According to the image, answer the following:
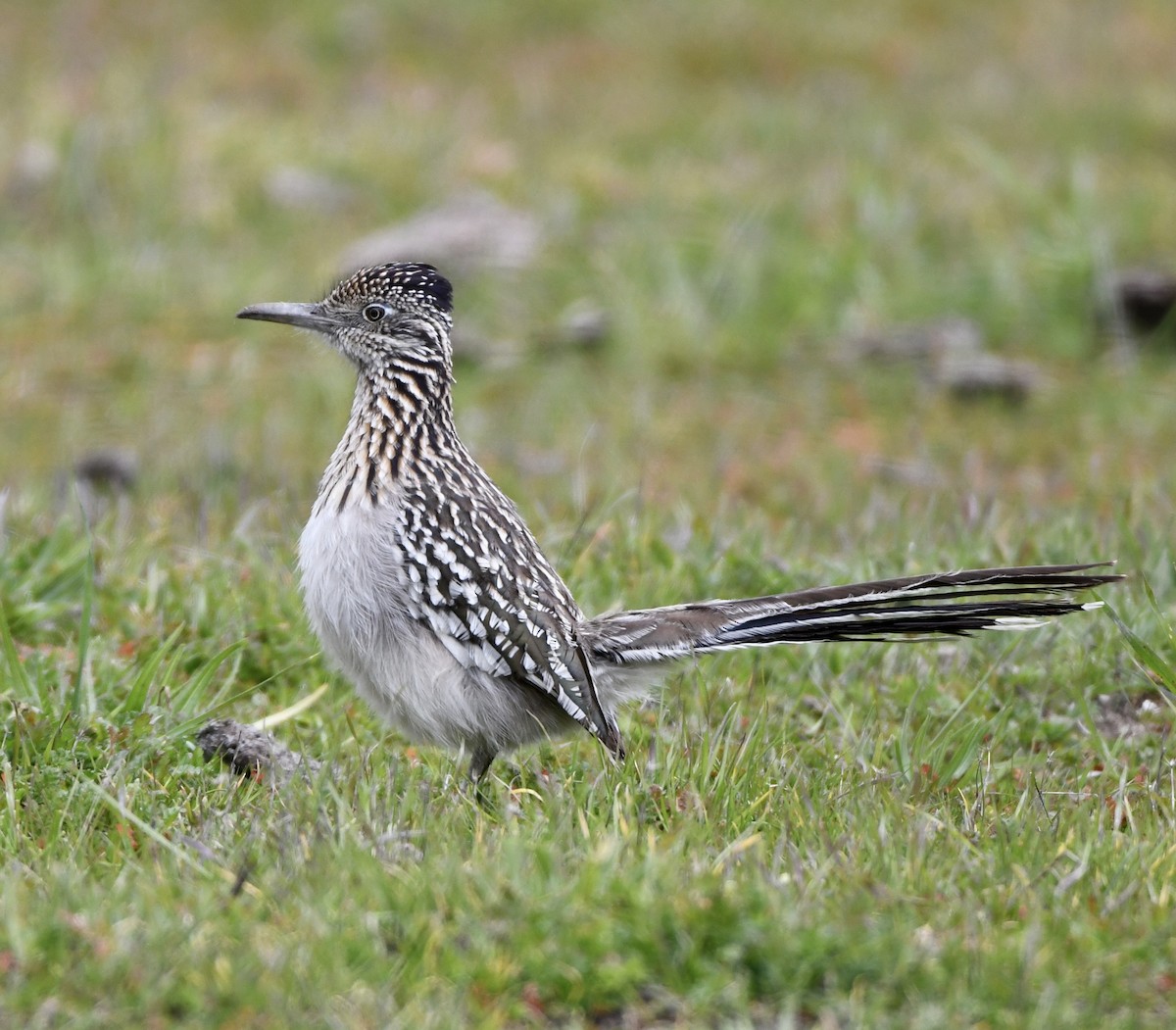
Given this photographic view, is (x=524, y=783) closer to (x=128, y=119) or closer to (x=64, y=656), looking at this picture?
(x=64, y=656)

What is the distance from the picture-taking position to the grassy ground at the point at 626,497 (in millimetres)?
4062

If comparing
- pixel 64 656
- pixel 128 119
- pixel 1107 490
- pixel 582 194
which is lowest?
pixel 1107 490

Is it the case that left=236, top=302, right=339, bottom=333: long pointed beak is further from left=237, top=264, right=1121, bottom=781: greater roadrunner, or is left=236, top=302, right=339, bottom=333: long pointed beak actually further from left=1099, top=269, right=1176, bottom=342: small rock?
left=1099, top=269, right=1176, bottom=342: small rock

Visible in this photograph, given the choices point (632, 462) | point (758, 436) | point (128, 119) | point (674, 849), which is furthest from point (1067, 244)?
point (674, 849)

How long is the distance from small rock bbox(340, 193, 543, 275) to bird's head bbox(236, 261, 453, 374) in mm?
6320

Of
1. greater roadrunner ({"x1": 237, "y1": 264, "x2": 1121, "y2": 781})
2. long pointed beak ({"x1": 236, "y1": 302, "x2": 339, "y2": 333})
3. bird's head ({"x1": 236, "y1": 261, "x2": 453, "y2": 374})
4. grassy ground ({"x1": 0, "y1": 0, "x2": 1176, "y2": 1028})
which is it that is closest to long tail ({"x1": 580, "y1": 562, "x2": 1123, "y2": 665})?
greater roadrunner ({"x1": 237, "y1": 264, "x2": 1121, "y2": 781})

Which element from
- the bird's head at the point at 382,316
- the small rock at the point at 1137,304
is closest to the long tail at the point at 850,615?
the bird's head at the point at 382,316

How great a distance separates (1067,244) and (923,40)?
8.89 meters

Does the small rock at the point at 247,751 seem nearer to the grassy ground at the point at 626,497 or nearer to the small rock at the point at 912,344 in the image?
the grassy ground at the point at 626,497

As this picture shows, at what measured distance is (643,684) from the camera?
6.08 metres

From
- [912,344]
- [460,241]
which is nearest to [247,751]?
[912,344]

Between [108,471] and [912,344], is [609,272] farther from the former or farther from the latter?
[108,471]

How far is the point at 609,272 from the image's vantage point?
1315 cm

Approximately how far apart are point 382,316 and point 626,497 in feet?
5.28
